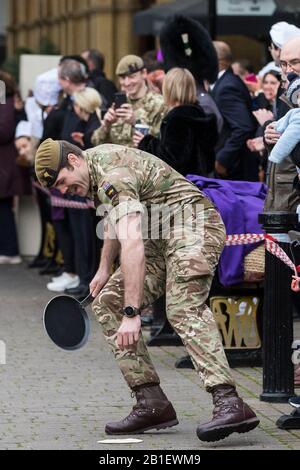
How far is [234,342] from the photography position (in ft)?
32.8

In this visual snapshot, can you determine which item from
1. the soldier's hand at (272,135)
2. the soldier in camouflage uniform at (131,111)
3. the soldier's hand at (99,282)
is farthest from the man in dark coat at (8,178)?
the soldier's hand at (99,282)

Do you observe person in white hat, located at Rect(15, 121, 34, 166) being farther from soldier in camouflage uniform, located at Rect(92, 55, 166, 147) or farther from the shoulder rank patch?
the shoulder rank patch

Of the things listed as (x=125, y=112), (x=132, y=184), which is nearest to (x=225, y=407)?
(x=132, y=184)

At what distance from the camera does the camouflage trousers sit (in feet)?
24.5

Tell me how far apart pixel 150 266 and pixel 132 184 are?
708 mm

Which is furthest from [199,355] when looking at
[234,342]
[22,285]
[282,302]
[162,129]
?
[22,285]

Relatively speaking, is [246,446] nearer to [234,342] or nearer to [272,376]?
[272,376]

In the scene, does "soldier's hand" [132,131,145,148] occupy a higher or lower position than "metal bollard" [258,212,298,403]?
higher

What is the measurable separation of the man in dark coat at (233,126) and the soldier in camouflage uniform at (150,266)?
432 cm

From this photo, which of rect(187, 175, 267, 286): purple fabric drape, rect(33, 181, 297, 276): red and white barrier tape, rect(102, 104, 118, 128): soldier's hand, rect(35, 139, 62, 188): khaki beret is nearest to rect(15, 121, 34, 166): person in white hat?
rect(33, 181, 297, 276): red and white barrier tape

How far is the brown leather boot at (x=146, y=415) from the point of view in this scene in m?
7.82

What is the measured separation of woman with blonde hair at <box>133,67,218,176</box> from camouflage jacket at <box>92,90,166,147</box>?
1.00 metres

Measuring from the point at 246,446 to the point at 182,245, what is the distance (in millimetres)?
1132

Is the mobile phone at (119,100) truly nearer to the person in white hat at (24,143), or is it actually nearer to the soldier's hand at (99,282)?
the soldier's hand at (99,282)
